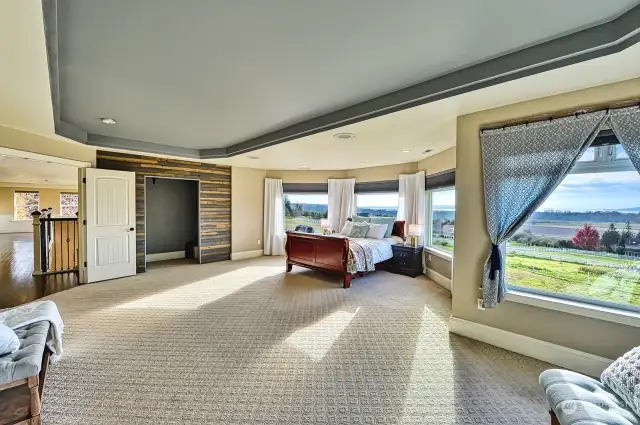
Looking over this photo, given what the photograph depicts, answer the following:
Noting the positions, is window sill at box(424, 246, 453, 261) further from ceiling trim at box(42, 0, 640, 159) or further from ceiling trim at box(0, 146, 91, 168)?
ceiling trim at box(0, 146, 91, 168)

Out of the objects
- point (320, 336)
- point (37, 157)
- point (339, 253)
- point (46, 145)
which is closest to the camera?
point (320, 336)

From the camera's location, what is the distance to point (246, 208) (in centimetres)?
743

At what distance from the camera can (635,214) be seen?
7.70 ft

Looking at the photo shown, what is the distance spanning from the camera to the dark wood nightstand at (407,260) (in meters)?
5.62

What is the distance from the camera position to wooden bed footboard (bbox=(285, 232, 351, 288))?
4.96m

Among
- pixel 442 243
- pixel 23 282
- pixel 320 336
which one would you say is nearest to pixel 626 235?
pixel 320 336

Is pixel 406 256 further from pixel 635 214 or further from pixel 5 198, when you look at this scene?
pixel 5 198

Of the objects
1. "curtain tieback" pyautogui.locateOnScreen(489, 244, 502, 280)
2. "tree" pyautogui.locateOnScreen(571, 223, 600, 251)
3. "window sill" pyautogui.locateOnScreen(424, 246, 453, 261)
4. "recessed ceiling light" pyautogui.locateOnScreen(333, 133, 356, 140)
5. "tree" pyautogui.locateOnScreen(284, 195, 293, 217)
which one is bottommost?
"window sill" pyautogui.locateOnScreen(424, 246, 453, 261)

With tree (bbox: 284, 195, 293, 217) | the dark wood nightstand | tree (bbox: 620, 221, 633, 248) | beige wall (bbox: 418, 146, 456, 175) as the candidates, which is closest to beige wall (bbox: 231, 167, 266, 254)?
tree (bbox: 284, 195, 293, 217)

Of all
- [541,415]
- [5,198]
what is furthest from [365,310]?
[5,198]

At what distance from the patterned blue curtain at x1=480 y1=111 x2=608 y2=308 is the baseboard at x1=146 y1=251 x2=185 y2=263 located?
693cm

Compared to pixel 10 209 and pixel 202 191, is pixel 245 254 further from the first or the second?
pixel 10 209

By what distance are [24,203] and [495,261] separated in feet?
56.9

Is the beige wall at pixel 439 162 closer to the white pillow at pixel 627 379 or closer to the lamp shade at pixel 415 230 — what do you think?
the lamp shade at pixel 415 230
